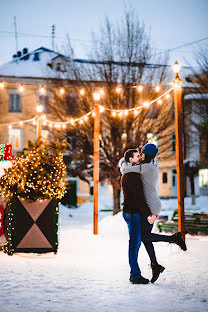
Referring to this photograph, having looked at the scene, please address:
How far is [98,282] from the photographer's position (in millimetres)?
5703

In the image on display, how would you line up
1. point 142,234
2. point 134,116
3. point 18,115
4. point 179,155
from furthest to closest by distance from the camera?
1. point 18,115
2. point 134,116
3. point 179,155
4. point 142,234

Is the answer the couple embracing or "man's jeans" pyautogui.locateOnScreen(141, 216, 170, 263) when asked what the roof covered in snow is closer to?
the couple embracing

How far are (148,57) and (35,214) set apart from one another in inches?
504

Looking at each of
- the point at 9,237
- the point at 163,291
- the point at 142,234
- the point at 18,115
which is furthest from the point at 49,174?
the point at 18,115

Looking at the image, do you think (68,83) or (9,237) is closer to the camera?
(9,237)

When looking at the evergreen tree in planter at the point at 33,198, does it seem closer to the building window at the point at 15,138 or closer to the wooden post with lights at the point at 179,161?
the wooden post with lights at the point at 179,161

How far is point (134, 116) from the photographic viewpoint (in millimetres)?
18375

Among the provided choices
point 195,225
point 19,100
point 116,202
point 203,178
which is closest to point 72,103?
point 116,202

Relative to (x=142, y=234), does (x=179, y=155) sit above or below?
above

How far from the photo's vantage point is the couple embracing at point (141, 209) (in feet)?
18.4

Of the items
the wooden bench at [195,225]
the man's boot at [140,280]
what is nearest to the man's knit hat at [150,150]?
the man's boot at [140,280]

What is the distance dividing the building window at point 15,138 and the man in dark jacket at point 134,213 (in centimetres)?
2632

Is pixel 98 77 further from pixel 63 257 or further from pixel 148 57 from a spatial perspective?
pixel 63 257

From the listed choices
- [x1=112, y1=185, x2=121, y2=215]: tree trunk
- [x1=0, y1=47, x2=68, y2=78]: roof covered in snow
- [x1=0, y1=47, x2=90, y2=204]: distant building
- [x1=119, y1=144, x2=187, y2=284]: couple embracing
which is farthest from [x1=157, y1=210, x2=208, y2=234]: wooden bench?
[x1=0, y1=47, x2=68, y2=78]: roof covered in snow
